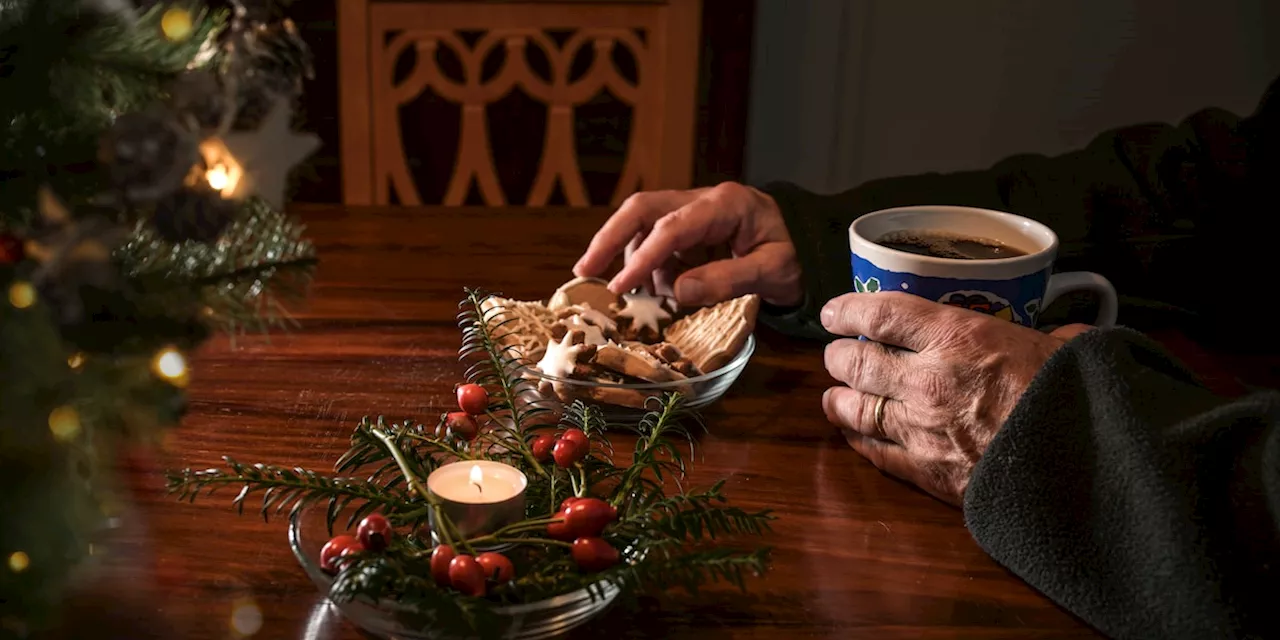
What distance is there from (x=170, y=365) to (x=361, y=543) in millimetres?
131

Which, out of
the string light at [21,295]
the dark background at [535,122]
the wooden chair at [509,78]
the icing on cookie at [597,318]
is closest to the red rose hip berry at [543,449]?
the icing on cookie at [597,318]

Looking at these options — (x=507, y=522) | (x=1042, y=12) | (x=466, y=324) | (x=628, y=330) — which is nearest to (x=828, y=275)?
(x=628, y=330)

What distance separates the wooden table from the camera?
0.60 metres

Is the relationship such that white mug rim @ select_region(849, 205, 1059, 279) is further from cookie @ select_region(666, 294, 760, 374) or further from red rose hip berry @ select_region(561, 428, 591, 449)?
red rose hip berry @ select_region(561, 428, 591, 449)

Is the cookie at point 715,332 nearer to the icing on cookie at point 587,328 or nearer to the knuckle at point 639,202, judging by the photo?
the icing on cookie at point 587,328

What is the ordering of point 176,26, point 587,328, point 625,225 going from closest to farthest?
point 176,26, point 587,328, point 625,225

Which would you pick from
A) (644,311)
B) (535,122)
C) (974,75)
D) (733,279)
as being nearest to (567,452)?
(644,311)

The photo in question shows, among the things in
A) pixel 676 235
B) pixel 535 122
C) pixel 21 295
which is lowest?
pixel 535 122

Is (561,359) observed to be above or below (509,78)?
below

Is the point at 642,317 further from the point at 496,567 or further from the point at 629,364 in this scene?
the point at 496,567

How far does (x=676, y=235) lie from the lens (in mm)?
1079

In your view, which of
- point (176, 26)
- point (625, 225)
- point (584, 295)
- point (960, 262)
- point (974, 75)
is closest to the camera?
point (176, 26)

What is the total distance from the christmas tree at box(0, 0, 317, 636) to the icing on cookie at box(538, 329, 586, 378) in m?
0.25

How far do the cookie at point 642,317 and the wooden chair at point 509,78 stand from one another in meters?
0.63
